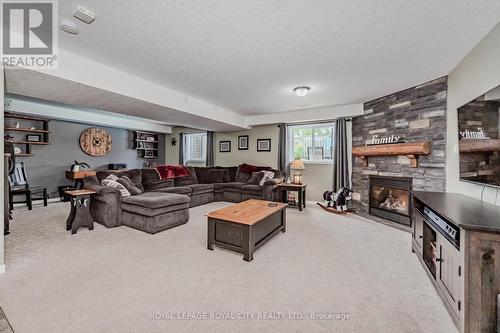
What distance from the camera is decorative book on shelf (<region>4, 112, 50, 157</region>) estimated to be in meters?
4.76

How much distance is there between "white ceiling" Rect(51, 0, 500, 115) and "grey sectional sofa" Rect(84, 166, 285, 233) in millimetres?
2003

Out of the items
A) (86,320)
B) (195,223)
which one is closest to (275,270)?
(86,320)

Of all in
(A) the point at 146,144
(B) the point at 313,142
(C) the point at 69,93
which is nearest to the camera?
(C) the point at 69,93

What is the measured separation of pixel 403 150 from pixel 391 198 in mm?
1017

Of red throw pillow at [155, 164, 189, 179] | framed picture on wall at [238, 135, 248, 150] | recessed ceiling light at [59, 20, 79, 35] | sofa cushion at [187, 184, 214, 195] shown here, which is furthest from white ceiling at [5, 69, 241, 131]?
framed picture on wall at [238, 135, 248, 150]

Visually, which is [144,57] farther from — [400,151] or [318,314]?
[400,151]

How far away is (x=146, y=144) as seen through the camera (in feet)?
25.5

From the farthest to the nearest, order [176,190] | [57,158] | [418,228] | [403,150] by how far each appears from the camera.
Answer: [57,158], [176,190], [403,150], [418,228]

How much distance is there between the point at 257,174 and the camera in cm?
563

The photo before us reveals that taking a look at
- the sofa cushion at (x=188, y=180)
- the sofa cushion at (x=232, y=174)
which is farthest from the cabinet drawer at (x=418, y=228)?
the sofa cushion at (x=188, y=180)

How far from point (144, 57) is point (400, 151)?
4.17 m

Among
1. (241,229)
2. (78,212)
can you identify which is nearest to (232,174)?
(78,212)

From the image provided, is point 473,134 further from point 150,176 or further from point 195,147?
point 195,147

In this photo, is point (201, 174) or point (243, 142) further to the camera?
point (243, 142)
